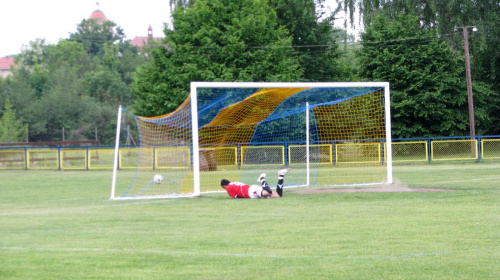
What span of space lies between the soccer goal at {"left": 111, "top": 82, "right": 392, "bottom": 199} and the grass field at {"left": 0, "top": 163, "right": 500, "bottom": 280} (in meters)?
3.57

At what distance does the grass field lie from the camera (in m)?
6.72

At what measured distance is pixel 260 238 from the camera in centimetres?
880

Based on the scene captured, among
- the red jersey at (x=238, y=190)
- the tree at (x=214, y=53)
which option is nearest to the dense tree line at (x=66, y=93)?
the tree at (x=214, y=53)

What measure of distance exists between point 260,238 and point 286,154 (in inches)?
878

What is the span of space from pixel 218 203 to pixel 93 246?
6.02 metres

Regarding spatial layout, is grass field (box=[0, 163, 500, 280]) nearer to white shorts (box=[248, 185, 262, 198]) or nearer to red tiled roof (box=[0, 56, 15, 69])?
white shorts (box=[248, 185, 262, 198])

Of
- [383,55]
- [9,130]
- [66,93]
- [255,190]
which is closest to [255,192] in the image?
[255,190]

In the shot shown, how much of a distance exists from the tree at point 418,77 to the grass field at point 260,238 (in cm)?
2254

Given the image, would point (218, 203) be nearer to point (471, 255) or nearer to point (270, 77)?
point (471, 255)

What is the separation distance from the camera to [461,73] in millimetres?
38125

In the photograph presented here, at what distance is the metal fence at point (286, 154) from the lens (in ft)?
95.3

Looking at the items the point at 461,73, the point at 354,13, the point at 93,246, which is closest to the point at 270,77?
the point at 354,13

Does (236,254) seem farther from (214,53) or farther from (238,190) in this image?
(214,53)

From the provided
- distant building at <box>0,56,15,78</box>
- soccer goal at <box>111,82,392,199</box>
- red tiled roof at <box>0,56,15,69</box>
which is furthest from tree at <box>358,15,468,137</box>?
red tiled roof at <box>0,56,15,69</box>
